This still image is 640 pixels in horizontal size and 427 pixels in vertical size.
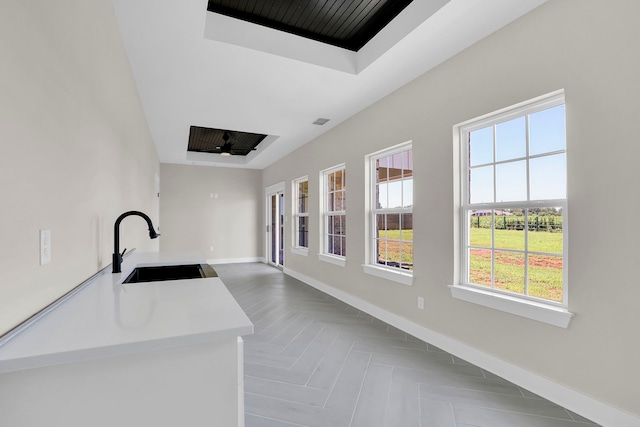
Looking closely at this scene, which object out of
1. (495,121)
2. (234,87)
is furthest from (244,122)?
(495,121)

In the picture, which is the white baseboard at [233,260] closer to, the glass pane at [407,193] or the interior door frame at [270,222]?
the interior door frame at [270,222]

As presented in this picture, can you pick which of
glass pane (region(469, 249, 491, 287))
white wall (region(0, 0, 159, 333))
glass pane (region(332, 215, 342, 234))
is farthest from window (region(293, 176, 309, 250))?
white wall (region(0, 0, 159, 333))

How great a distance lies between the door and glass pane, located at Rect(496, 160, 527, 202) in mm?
5250

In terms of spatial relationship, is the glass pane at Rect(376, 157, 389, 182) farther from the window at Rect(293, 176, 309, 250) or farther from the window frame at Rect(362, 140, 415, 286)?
the window at Rect(293, 176, 309, 250)

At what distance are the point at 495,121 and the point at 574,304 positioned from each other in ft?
4.76

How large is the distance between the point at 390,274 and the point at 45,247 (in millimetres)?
3081

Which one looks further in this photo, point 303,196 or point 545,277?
point 303,196

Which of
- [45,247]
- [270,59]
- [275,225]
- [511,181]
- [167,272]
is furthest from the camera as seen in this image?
[275,225]

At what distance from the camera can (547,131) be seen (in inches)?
85.8

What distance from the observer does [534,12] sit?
7.06 ft

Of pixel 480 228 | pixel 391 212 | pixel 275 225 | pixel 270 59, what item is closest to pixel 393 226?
pixel 391 212

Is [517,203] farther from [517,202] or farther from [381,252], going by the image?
[381,252]

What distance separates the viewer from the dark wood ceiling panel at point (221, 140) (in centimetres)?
582

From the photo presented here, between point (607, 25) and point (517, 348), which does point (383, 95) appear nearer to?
point (607, 25)
